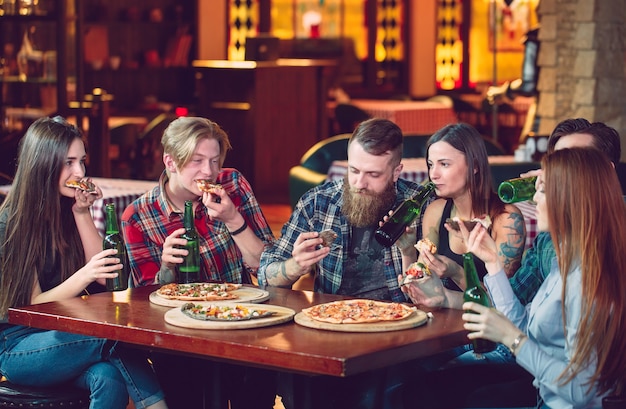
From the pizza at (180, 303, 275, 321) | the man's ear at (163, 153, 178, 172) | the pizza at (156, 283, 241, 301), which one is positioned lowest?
the pizza at (156, 283, 241, 301)

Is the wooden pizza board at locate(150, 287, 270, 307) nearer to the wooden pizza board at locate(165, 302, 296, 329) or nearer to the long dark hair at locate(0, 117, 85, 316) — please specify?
the wooden pizza board at locate(165, 302, 296, 329)

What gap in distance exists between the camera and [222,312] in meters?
3.21

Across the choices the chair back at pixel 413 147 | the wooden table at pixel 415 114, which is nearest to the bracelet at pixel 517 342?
the chair back at pixel 413 147

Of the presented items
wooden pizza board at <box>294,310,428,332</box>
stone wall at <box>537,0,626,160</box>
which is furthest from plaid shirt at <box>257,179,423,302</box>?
stone wall at <box>537,0,626,160</box>

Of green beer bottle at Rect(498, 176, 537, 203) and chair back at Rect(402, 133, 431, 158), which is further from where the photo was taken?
chair back at Rect(402, 133, 431, 158)

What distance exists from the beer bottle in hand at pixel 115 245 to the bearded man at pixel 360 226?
44 cm

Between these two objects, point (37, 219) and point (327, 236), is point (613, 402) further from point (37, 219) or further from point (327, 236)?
point (37, 219)

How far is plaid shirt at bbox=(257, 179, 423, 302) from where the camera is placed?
3.84 m

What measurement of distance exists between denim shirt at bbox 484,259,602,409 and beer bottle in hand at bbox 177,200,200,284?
1.22 metres

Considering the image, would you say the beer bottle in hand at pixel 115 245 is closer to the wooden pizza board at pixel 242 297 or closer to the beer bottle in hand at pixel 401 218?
the wooden pizza board at pixel 242 297

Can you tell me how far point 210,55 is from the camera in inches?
493

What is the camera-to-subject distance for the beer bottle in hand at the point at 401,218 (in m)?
3.71

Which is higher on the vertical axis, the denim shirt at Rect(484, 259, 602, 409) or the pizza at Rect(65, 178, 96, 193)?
the pizza at Rect(65, 178, 96, 193)

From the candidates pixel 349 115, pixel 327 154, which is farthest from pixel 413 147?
pixel 349 115
